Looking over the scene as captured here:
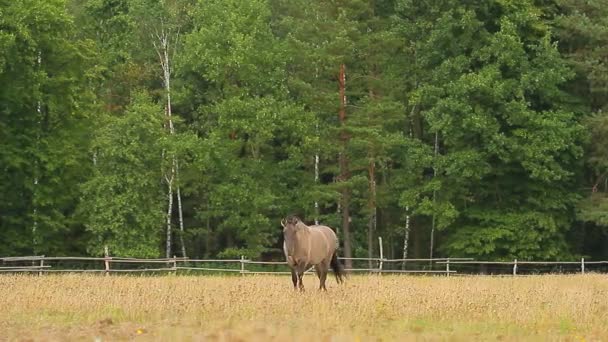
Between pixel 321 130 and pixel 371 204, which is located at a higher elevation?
pixel 321 130

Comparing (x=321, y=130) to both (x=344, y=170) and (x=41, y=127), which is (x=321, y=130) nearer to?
(x=344, y=170)

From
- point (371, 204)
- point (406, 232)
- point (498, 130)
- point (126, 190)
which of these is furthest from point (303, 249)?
point (406, 232)

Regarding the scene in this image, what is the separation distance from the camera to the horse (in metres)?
19.5

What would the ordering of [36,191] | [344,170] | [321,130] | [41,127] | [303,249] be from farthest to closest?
[321,130]
[344,170]
[41,127]
[36,191]
[303,249]

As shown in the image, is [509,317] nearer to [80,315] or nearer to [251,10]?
[80,315]

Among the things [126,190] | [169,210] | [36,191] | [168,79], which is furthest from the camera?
[168,79]

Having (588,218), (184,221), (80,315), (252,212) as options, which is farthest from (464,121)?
(80,315)

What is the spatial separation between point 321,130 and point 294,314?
27708 millimetres

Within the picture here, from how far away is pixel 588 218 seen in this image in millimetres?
38281

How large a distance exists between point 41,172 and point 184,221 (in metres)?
8.27

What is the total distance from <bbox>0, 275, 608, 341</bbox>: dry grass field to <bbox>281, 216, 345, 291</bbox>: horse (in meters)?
0.53

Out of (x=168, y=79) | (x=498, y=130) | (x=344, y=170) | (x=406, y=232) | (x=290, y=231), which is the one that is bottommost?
(x=290, y=231)

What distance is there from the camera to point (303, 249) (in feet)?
64.7

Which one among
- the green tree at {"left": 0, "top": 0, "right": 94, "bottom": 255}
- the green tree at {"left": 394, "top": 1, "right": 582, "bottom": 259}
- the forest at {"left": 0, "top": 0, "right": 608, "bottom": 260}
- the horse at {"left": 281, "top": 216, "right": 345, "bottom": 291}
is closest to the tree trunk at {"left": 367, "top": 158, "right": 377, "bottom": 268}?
the forest at {"left": 0, "top": 0, "right": 608, "bottom": 260}
